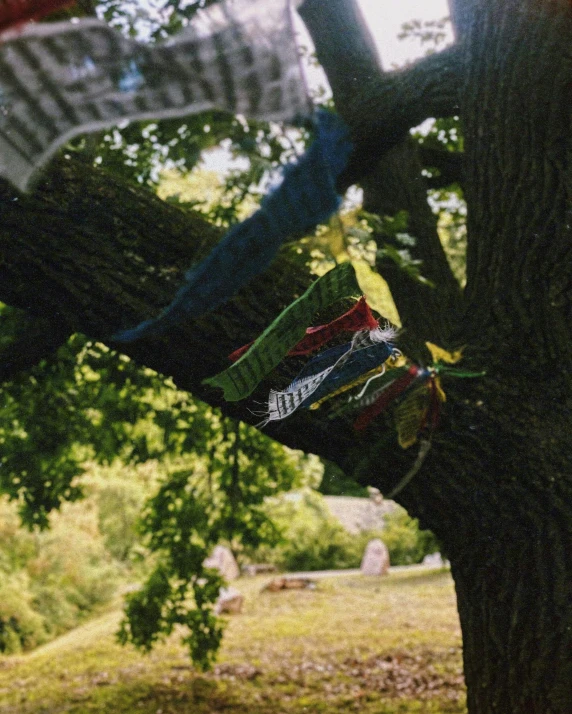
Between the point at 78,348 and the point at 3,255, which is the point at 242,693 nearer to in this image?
the point at 78,348

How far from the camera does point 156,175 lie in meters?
3.91

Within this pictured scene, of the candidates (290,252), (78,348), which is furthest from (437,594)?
(290,252)

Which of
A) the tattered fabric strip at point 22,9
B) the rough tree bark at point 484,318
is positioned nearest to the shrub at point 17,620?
the rough tree bark at point 484,318

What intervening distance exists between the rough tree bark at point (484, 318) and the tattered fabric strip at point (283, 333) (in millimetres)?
801

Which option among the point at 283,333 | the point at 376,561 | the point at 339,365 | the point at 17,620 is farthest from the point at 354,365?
the point at 376,561

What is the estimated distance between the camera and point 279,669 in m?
6.00

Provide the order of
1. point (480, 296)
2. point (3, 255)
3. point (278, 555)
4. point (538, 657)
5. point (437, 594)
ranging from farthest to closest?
point (278, 555) → point (437, 594) → point (480, 296) → point (538, 657) → point (3, 255)

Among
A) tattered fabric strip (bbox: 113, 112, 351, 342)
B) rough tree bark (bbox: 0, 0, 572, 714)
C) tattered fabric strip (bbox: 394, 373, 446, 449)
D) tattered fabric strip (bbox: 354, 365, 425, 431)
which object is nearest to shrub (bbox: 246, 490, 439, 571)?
rough tree bark (bbox: 0, 0, 572, 714)

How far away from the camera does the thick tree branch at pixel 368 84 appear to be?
2707mm

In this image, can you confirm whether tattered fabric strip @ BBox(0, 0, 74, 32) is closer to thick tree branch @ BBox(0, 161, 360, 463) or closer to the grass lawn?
thick tree branch @ BBox(0, 161, 360, 463)

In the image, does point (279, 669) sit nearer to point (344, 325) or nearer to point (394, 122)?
point (394, 122)

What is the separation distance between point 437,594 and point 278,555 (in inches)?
188

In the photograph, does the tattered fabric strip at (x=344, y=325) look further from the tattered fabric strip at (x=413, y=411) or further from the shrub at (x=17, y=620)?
the shrub at (x=17, y=620)

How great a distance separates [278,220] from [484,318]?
1901mm
